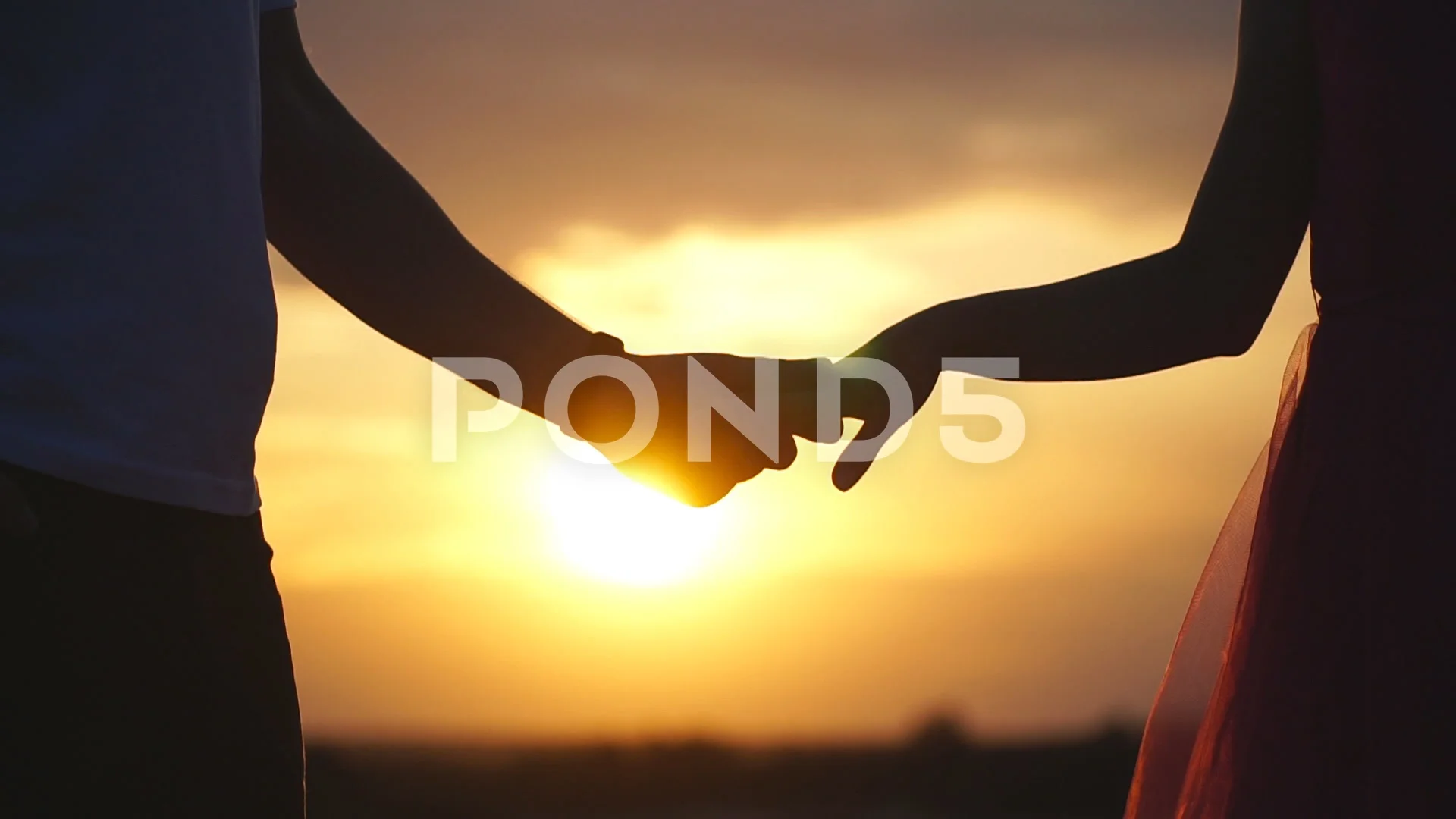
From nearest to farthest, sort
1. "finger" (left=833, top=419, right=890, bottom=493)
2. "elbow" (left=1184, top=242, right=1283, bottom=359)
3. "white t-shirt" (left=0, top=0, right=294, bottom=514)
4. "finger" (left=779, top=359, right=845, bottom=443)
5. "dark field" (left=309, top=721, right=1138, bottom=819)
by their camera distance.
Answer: "white t-shirt" (left=0, top=0, right=294, bottom=514) < "elbow" (left=1184, top=242, right=1283, bottom=359) < "finger" (left=833, top=419, right=890, bottom=493) < "finger" (left=779, top=359, right=845, bottom=443) < "dark field" (left=309, top=721, right=1138, bottom=819)

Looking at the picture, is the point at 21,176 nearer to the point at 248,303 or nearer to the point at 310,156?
the point at 248,303

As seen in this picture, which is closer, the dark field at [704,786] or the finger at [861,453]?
the finger at [861,453]

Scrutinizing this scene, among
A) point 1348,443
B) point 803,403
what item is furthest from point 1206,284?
point 803,403

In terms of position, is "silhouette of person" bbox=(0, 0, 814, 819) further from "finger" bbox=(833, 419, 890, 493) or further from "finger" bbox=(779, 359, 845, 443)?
"finger" bbox=(779, 359, 845, 443)

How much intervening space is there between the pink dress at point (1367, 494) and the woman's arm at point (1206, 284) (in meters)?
0.12

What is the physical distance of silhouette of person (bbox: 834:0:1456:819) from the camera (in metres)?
1.68

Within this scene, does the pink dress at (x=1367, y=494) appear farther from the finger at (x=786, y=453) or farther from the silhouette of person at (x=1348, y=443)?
the finger at (x=786, y=453)

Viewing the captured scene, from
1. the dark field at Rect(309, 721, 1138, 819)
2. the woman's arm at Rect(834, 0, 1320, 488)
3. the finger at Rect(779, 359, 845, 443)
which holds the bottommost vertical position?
the dark field at Rect(309, 721, 1138, 819)

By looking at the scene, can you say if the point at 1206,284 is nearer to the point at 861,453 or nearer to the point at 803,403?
the point at 861,453

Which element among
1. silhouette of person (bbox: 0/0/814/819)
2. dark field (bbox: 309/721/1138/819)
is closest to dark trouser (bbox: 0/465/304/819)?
silhouette of person (bbox: 0/0/814/819)

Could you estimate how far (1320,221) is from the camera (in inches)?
73.2

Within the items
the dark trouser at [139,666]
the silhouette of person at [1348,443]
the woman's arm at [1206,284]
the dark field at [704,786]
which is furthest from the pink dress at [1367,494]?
the dark field at [704,786]

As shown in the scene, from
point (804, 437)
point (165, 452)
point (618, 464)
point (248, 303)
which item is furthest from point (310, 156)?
point (804, 437)

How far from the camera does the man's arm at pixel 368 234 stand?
2.07m
